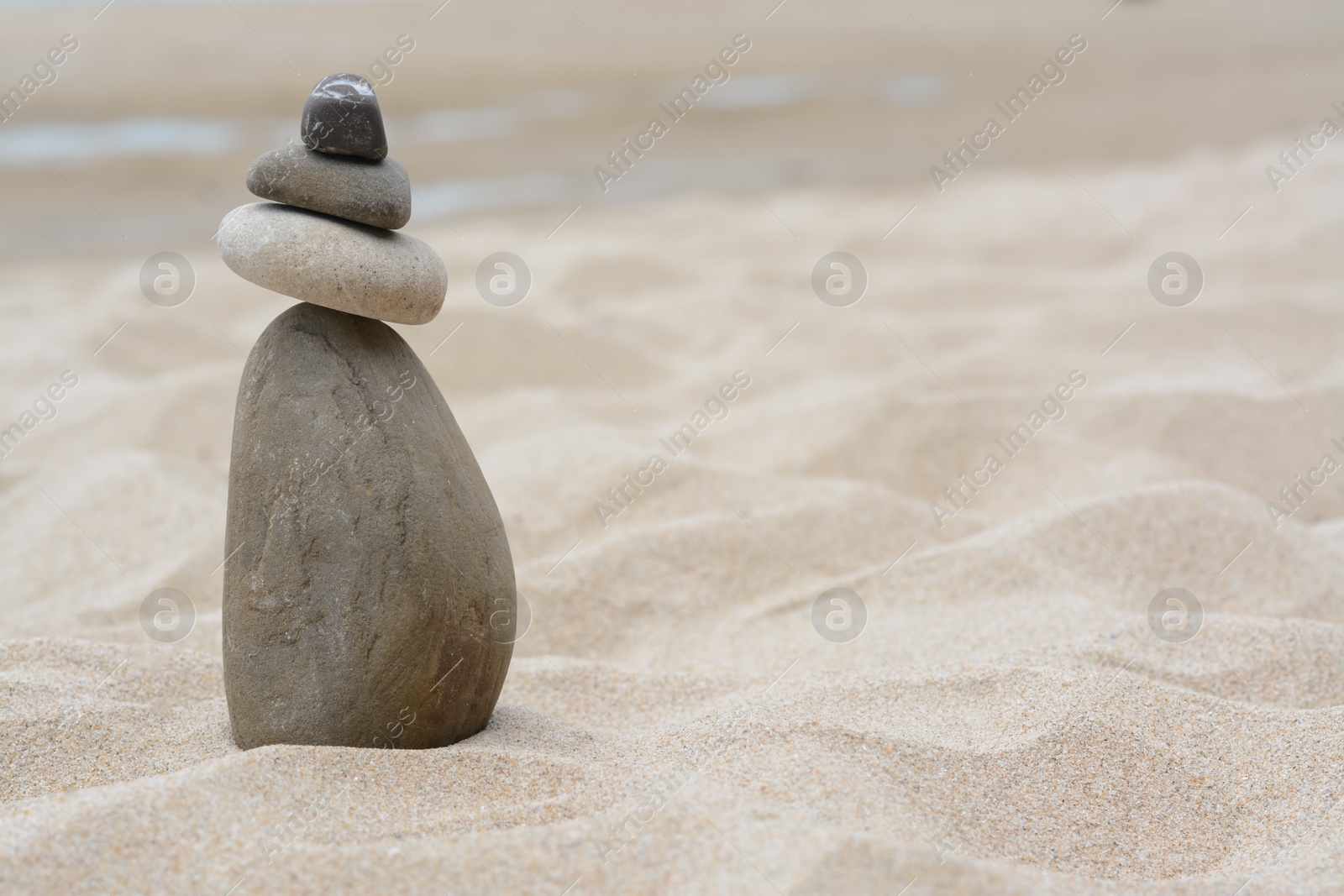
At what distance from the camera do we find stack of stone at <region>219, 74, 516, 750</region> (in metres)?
2.05

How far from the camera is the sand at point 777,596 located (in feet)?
5.71

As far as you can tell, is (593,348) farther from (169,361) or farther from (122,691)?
(122,691)

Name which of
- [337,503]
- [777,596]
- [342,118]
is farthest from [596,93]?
[337,503]

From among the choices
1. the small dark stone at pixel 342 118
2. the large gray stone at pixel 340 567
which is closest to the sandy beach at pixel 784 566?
the large gray stone at pixel 340 567

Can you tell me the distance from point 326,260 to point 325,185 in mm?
149

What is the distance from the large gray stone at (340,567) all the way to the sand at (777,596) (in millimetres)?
129

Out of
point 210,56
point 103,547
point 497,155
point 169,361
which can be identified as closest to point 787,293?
point 169,361

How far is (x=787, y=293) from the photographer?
6.48 meters

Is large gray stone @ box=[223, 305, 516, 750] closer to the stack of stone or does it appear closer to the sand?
the stack of stone

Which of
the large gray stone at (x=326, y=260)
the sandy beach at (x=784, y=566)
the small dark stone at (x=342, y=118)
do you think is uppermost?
the small dark stone at (x=342, y=118)

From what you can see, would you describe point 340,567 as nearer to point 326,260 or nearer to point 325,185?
point 326,260

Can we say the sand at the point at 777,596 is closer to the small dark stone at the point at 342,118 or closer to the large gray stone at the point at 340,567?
the large gray stone at the point at 340,567

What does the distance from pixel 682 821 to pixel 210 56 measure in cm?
1551

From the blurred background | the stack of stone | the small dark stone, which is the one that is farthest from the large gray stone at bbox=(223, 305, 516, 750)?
the blurred background
